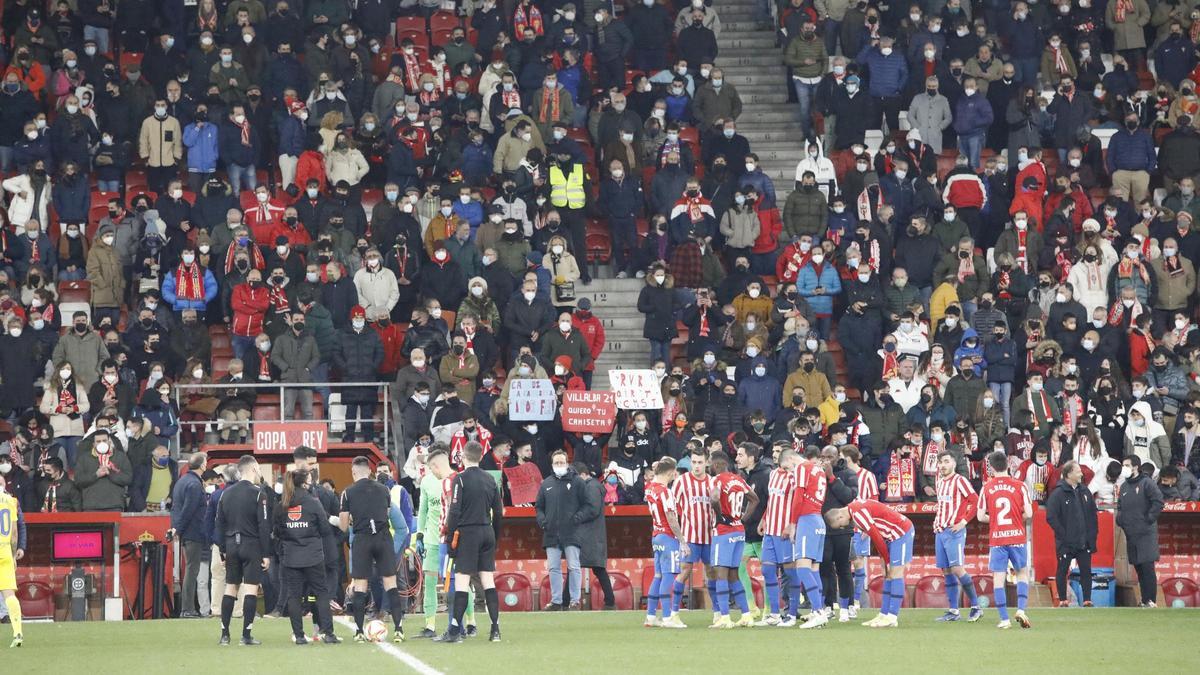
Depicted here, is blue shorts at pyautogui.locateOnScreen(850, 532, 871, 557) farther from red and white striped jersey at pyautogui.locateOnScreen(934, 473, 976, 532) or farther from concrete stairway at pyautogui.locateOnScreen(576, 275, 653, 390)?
concrete stairway at pyautogui.locateOnScreen(576, 275, 653, 390)

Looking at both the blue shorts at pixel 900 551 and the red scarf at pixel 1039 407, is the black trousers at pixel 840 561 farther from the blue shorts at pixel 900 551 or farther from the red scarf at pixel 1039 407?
the red scarf at pixel 1039 407

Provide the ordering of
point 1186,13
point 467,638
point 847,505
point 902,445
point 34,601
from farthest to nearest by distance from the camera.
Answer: point 1186,13
point 902,445
point 34,601
point 847,505
point 467,638

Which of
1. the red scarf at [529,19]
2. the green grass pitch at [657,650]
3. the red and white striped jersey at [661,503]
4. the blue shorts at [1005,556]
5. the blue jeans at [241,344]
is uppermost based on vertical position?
the red scarf at [529,19]

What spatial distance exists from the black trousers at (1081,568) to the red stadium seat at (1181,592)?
5.12 feet

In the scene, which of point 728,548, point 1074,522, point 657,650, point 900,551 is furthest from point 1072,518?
point 657,650

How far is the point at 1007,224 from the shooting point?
32.0 metres

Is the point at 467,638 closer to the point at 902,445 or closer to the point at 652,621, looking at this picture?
the point at 652,621

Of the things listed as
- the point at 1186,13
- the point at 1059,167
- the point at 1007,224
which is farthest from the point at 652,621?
the point at 1186,13

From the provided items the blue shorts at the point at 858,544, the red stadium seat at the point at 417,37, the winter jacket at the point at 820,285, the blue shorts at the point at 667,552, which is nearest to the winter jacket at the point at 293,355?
the winter jacket at the point at 820,285

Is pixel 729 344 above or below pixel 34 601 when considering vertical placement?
above

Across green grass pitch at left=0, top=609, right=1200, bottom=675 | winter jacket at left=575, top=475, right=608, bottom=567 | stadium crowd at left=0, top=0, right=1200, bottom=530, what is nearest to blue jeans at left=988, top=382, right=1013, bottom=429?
stadium crowd at left=0, top=0, right=1200, bottom=530

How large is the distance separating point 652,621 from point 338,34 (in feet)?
55.5

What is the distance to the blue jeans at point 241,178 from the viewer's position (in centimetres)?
3212

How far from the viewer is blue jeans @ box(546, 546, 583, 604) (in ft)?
80.3
